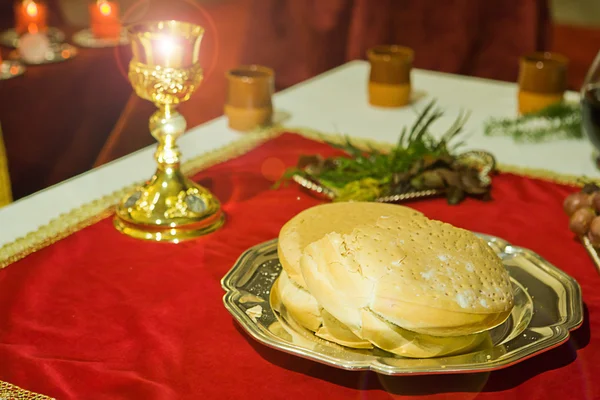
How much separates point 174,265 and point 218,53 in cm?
211

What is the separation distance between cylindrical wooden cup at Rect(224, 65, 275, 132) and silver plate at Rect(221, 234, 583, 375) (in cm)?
51

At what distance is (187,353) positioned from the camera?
65 cm

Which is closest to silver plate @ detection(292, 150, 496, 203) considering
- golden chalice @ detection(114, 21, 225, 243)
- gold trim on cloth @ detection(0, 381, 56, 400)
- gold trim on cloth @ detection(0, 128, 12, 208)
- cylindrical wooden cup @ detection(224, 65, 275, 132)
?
golden chalice @ detection(114, 21, 225, 243)

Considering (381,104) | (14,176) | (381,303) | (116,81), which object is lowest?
(14,176)

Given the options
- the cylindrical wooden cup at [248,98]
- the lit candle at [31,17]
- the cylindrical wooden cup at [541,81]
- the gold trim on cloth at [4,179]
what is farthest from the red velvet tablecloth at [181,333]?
the lit candle at [31,17]

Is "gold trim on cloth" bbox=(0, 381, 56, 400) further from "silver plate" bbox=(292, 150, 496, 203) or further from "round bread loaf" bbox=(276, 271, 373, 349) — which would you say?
"silver plate" bbox=(292, 150, 496, 203)

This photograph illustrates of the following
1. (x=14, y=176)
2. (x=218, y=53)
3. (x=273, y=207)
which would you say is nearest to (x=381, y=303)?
(x=273, y=207)

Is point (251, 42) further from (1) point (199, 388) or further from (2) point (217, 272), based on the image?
(1) point (199, 388)

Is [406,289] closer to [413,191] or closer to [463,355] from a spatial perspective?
[463,355]

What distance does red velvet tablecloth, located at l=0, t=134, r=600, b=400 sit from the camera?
61 cm

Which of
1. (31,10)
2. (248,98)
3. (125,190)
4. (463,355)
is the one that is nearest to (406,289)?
(463,355)

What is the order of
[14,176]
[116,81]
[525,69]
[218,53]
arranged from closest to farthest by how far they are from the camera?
[525,69], [14,176], [116,81], [218,53]

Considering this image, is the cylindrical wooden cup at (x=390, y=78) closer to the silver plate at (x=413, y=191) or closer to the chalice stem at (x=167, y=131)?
the silver plate at (x=413, y=191)

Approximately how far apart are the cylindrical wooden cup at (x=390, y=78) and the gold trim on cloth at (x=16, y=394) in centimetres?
98
